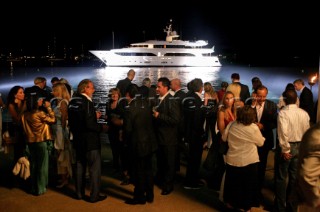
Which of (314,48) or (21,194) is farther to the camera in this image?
(314,48)

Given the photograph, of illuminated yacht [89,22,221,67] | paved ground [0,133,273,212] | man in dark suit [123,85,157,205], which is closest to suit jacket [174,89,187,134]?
man in dark suit [123,85,157,205]

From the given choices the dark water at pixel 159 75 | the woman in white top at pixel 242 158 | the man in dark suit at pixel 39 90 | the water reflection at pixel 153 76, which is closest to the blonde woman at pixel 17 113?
the man in dark suit at pixel 39 90

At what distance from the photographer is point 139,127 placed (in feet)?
16.0

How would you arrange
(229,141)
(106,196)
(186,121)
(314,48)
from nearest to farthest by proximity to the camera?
(229,141), (106,196), (186,121), (314,48)

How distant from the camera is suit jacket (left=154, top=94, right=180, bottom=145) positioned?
5.14 m

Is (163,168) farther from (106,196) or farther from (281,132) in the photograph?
(281,132)

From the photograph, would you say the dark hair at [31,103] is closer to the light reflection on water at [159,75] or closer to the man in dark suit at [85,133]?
the man in dark suit at [85,133]

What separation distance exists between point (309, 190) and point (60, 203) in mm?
3571

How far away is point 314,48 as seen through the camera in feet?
527

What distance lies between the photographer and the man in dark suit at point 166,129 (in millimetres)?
5148

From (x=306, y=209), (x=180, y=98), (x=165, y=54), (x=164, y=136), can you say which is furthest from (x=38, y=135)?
(x=165, y=54)

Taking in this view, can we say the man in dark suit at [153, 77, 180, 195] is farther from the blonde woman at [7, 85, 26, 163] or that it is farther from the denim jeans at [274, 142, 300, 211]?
the blonde woman at [7, 85, 26, 163]

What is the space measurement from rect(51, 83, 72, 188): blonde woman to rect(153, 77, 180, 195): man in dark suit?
1304 mm

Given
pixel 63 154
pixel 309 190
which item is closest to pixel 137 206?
pixel 63 154
